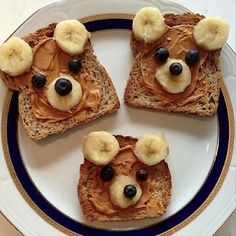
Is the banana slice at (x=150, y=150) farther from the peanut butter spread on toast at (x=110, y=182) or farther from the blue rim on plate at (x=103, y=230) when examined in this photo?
the blue rim on plate at (x=103, y=230)

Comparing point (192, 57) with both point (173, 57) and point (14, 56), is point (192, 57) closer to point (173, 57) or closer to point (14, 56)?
point (173, 57)

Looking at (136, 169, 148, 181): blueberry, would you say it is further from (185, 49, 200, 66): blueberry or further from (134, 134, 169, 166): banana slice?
(185, 49, 200, 66): blueberry

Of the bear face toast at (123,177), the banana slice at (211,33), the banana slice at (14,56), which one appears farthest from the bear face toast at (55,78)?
the banana slice at (211,33)

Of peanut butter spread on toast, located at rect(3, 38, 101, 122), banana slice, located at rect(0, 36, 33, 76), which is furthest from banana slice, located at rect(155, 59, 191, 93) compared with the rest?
banana slice, located at rect(0, 36, 33, 76)

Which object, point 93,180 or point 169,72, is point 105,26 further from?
point 93,180

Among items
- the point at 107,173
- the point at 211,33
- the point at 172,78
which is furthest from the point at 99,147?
the point at 211,33

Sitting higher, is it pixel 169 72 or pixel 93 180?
pixel 169 72

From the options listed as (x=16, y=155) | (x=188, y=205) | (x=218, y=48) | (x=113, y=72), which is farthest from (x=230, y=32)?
(x=16, y=155)
